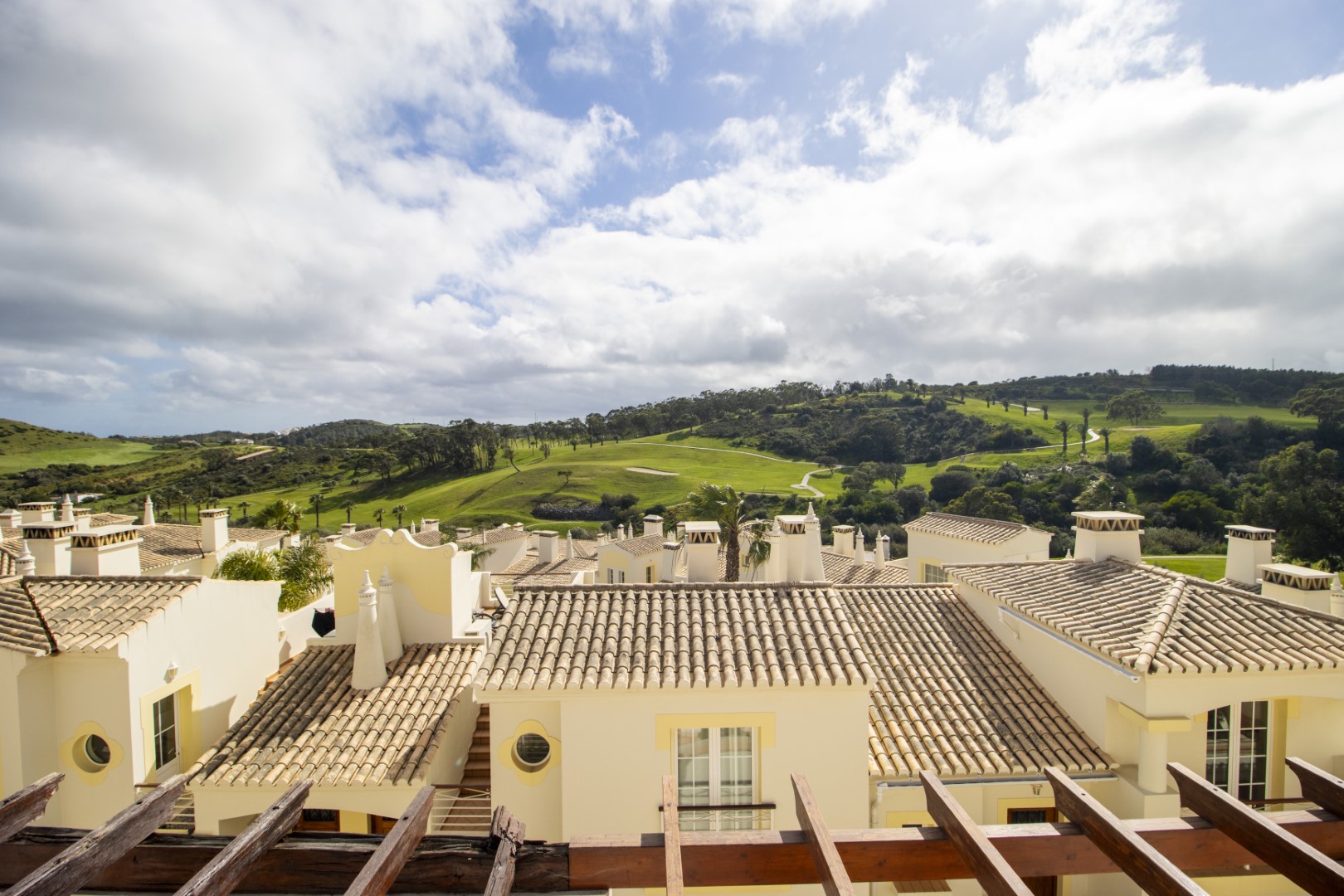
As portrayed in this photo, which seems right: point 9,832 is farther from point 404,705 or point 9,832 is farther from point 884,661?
point 884,661

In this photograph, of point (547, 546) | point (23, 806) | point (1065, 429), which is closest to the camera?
point (23, 806)

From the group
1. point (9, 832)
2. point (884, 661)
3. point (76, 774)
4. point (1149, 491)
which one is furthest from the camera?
point (1149, 491)

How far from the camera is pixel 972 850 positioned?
2629 mm

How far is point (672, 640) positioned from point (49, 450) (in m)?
146

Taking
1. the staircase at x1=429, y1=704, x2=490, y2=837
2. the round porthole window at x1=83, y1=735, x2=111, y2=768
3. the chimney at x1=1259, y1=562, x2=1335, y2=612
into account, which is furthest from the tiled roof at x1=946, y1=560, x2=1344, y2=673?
the round porthole window at x1=83, y1=735, x2=111, y2=768

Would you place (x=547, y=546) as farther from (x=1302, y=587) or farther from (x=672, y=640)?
(x=1302, y=587)

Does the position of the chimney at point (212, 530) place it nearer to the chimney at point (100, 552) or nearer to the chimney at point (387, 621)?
the chimney at point (100, 552)

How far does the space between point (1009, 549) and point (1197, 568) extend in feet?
92.3

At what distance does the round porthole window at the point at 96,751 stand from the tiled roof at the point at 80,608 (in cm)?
179

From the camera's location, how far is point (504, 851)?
8.48 ft

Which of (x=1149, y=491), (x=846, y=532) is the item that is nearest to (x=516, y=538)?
(x=846, y=532)

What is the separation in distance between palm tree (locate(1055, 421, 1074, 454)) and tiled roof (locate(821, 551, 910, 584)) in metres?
71.7

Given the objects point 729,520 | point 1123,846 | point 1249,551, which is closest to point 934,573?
point 729,520

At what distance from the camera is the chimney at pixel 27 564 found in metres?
12.9
